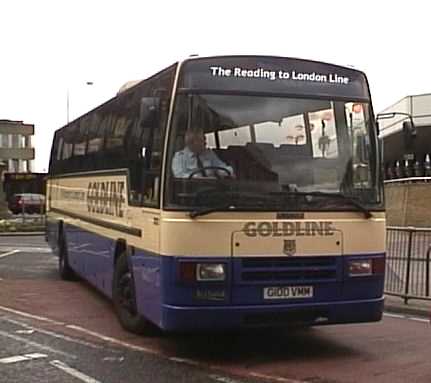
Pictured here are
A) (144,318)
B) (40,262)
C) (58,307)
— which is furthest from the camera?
(40,262)

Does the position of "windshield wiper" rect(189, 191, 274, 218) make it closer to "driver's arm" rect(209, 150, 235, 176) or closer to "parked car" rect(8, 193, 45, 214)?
"driver's arm" rect(209, 150, 235, 176)

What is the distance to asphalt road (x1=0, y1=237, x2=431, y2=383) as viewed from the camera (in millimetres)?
7883

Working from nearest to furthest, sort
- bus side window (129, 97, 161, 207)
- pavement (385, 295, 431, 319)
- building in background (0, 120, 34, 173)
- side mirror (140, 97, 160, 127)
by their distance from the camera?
bus side window (129, 97, 161, 207) < side mirror (140, 97, 160, 127) < pavement (385, 295, 431, 319) < building in background (0, 120, 34, 173)

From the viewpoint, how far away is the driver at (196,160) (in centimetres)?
823

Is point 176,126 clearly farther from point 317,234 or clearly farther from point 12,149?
point 12,149

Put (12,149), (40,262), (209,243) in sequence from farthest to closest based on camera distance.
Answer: (12,149)
(40,262)
(209,243)

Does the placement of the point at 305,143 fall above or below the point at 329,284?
above

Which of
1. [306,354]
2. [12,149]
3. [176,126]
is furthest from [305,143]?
[12,149]

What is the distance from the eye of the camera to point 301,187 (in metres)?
8.50

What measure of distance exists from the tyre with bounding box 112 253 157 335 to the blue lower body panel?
146 cm

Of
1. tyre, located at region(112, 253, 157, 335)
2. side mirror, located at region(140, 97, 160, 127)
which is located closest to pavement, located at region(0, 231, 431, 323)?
tyre, located at region(112, 253, 157, 335)

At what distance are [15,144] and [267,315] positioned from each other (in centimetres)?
9533

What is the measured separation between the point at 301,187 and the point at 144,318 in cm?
243

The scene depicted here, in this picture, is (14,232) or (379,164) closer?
(379,164)
